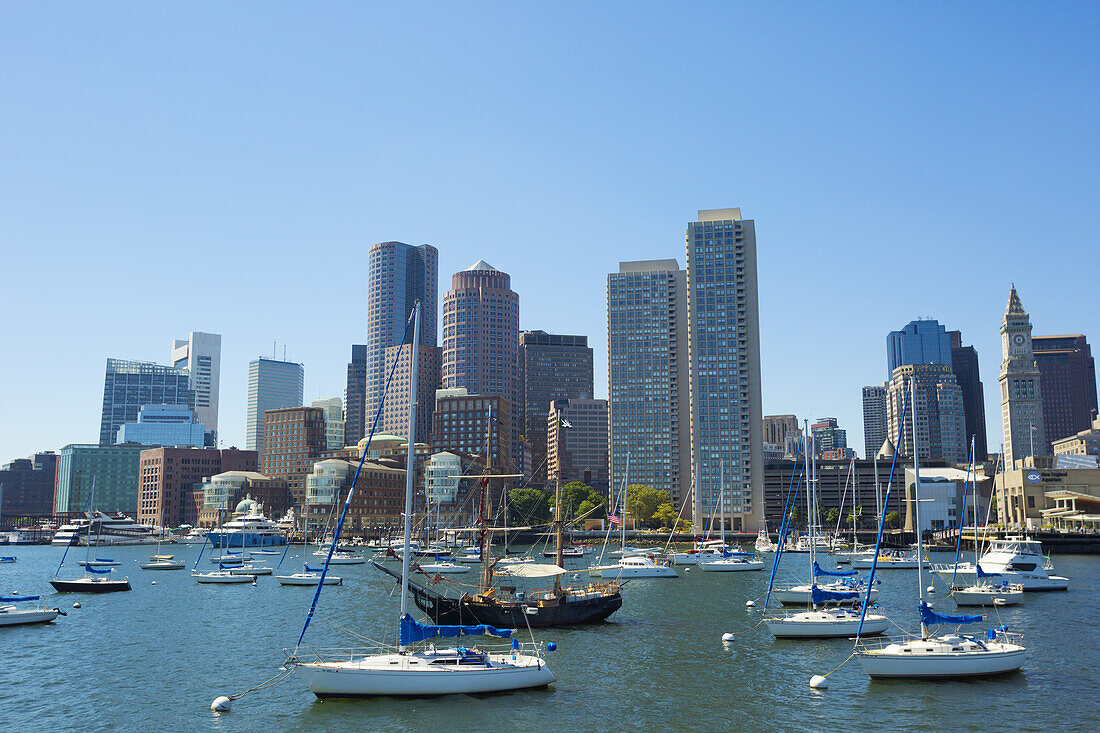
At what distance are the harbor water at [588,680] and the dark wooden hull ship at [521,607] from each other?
1.59 m

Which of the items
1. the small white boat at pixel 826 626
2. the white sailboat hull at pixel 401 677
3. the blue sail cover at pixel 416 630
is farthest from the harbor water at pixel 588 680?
the blue sail cover at pixel 416 630

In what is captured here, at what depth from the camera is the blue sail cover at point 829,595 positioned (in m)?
68.7

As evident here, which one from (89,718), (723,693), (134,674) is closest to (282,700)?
(89,718)

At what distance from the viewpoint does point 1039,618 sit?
251 ft

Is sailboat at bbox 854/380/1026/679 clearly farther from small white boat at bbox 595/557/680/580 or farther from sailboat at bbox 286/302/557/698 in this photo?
small white boat at bbox 595/557/680/580

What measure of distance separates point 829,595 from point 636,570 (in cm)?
5723

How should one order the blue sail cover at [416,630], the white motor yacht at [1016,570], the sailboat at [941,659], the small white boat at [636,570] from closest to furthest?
the blue sail cover at [416,630], the sailboat at [941,659], the white motor yacht at [1016,570], the small white boat at [636,570]

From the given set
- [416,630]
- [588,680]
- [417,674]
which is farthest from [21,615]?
[588,680]

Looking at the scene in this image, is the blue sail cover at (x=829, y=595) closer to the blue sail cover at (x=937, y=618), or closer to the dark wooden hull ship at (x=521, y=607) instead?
the blue sail cover at (x=937, y=618)

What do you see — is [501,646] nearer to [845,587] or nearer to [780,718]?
[780,718]

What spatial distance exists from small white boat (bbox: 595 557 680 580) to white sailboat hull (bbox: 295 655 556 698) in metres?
81.1

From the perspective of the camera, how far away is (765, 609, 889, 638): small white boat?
206 feet

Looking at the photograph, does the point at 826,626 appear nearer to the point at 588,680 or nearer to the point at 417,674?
the point at 588,680

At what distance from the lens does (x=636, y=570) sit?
126000 mm
